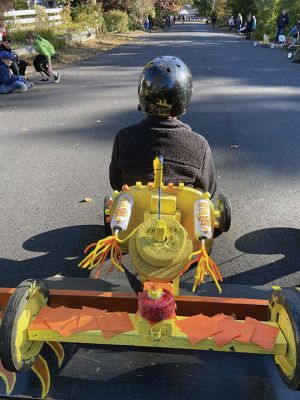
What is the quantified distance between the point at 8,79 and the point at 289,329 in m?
9.95

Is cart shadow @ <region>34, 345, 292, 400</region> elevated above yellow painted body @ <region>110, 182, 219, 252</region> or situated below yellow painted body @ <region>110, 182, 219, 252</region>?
below

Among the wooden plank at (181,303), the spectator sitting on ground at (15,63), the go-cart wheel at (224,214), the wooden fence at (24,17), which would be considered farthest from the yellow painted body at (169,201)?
the wooden fence at (24,17)

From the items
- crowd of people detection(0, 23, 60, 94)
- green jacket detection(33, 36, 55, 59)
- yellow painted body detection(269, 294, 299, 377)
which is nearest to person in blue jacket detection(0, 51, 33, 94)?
crowd of people detection(0, 23, 60, 94)

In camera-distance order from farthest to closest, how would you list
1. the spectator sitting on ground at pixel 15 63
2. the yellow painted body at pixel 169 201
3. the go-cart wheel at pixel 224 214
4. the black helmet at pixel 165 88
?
the spectator sitting on ground at pixel 15 63, the go-cart wheel at pixel 224 214, the black helmet at pixel 165 88, the yellow painted body at pixel 169 201

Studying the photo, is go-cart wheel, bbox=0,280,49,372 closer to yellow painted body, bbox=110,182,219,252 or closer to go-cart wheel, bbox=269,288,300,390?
yellow painted body, bbox=110,182,219,252

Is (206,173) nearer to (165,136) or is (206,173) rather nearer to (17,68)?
(165,136)

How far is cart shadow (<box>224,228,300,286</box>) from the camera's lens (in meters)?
3.30

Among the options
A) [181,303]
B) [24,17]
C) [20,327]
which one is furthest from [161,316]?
[24,17]

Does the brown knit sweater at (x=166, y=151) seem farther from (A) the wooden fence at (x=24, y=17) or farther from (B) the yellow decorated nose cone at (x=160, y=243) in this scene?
(A) the wooden fence at (x=24, y=17)

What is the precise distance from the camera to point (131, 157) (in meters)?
2.82

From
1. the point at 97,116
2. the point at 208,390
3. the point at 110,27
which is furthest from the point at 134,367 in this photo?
the point at 110,27

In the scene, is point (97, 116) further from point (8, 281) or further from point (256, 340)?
point (256, 340)

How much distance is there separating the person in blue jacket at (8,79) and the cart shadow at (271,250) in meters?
8.26

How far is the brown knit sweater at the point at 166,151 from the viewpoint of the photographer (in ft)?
8.88
